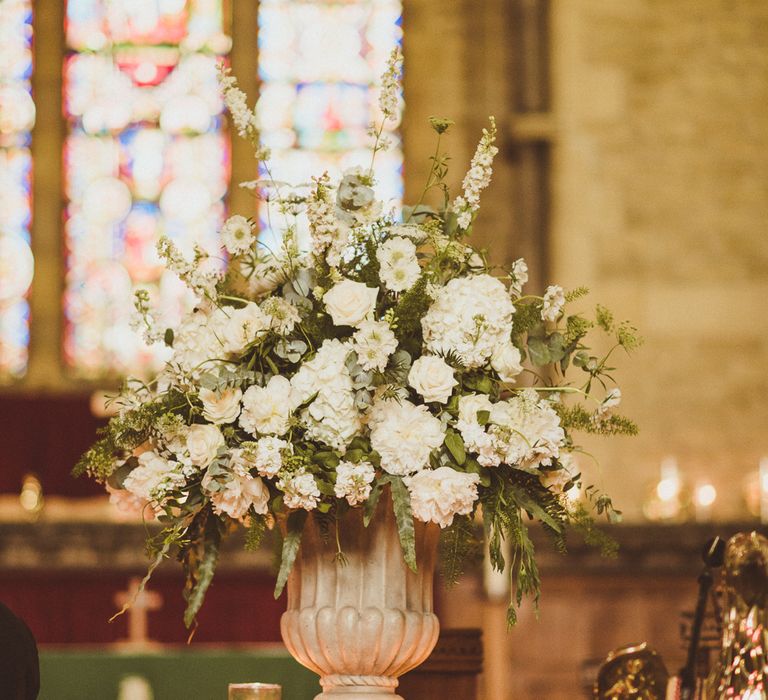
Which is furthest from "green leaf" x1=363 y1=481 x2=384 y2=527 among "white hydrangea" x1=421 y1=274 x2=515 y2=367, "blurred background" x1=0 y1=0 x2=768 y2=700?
"blurred background" x1=0 y1=0 x2=768 y2=700

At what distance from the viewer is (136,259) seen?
929 cm

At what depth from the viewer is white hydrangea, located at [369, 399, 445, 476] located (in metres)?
2.25

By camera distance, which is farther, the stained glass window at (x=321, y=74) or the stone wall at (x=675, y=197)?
the stained glass window at (x=321, y=74)

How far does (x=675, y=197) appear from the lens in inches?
340

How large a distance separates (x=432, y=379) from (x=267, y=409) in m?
0.26

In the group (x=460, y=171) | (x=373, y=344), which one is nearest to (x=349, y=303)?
(x=373, y=344)

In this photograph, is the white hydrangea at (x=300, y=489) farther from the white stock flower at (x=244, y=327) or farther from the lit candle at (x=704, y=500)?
the lit candle at (x=704, y=500)

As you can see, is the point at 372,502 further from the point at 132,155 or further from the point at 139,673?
the point at 132,155

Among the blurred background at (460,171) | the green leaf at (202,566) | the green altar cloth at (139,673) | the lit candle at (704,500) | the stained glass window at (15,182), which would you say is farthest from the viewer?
the stained glass window at (15,182)

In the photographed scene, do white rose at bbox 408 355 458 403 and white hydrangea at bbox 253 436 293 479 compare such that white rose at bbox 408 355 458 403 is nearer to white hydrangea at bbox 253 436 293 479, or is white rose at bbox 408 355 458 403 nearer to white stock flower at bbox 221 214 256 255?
white hydrangea at bbox 253 436 293 479

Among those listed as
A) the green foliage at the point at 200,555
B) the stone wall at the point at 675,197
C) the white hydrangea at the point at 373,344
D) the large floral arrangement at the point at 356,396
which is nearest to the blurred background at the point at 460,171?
the stone wall at the point at 675,197

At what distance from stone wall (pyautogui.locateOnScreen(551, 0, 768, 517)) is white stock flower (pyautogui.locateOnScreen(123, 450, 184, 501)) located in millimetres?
6225

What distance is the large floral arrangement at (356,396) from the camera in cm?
226

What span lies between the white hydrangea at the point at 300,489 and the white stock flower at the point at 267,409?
Answer: 81mm
